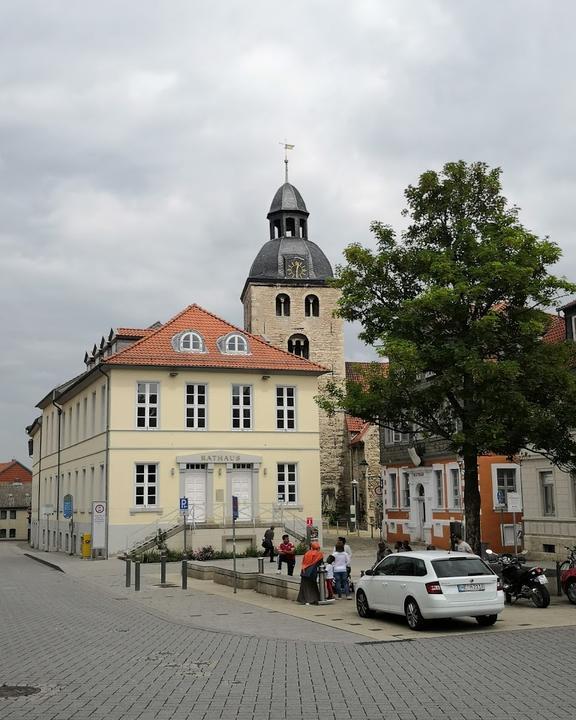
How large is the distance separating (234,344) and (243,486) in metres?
6.83

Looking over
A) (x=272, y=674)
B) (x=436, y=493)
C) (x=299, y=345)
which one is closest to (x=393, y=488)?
(x=436, y=493)

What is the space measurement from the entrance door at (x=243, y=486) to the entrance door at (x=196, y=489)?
144cm

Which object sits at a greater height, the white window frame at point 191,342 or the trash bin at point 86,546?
the white window frame at point 191,342

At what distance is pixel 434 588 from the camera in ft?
47.1

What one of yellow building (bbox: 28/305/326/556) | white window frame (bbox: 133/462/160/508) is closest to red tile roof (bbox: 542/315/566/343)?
yellow building (bbox: 28/305/326/556)

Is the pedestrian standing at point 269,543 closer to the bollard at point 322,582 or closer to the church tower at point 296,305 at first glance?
the bollard at point 322,582

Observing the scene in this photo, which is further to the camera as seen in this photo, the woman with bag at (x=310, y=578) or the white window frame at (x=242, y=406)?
the white window frame at (x=242, y=406)

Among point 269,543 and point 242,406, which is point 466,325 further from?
point 242,406

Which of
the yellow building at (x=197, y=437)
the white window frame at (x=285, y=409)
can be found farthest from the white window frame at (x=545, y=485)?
the white window frame at (x=285, y=409)

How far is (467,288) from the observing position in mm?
19094

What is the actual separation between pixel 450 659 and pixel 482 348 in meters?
9.67

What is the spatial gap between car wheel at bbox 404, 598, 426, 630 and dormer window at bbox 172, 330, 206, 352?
26240mm

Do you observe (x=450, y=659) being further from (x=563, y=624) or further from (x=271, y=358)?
(x=271, y=358)

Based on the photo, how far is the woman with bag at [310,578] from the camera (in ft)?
63.2
